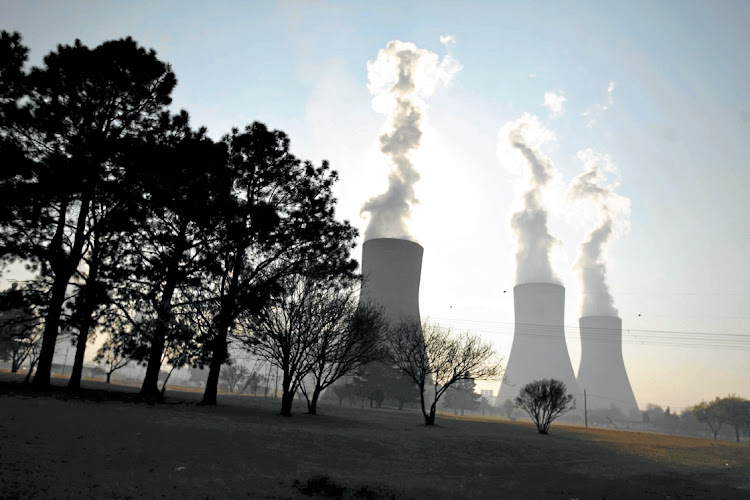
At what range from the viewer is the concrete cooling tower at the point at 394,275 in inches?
1428

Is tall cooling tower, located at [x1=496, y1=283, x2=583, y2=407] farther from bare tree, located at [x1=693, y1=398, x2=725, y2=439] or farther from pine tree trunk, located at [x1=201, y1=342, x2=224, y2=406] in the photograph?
pine tree trunk, located at [x1=201, y1=342, x2=224, y2=406]

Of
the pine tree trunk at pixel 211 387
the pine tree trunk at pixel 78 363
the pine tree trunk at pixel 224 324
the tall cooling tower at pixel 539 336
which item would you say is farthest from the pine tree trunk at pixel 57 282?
the tall cooling tower at pixel 539 336

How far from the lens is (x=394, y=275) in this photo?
37125mm

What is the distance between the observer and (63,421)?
8586 millimetres

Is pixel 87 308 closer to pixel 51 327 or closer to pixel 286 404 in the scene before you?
pixel 51 327

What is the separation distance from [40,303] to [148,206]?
410 cm

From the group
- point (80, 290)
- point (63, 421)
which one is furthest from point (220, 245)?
point (63, 421)

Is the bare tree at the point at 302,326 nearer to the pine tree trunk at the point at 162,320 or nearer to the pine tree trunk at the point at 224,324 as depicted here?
the pine tree trunk at the point at 224,324

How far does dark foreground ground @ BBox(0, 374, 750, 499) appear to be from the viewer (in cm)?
559

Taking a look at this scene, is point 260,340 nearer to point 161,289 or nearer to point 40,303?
point 161,289

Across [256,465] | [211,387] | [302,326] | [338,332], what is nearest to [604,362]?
[338,332]

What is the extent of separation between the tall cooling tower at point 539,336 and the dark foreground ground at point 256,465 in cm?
3873

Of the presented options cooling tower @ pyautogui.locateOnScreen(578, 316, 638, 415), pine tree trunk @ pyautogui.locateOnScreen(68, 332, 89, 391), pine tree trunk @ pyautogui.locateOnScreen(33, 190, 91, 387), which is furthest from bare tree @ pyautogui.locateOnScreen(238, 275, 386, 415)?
cooling tower @ pyautogui.locateOnScreen(578, 316, 638, 415)

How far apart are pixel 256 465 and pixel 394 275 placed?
30.2m
